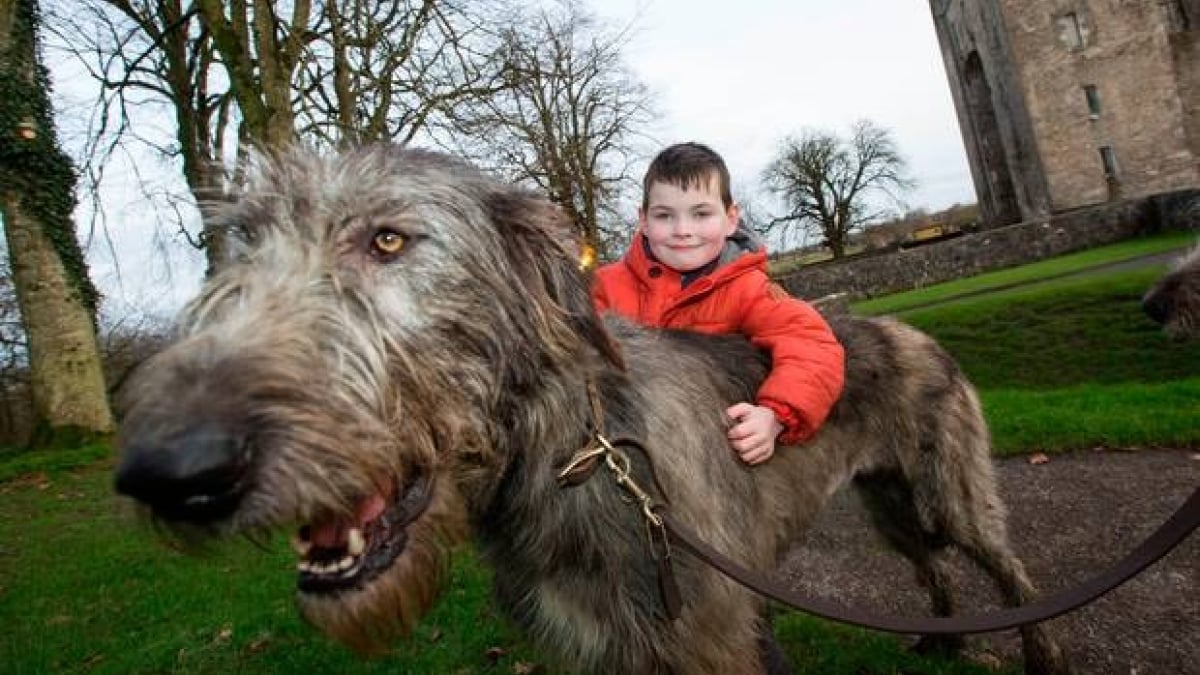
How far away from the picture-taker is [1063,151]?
4112cm

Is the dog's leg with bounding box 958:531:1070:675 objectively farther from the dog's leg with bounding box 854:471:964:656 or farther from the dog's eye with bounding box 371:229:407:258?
the dog's eye with bounding box 371:229:407:258

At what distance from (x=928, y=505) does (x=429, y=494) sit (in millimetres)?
2921

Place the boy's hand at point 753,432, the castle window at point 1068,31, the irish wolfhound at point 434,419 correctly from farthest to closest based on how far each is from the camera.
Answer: the castle window at point 1068,31 < the boy's hand at point 753,432 < the irish wolfhound at point 434,419

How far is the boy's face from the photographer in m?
3.66

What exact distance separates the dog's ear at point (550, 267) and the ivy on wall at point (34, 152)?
16265mm

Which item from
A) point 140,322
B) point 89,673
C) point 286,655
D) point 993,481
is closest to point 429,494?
point 993,481

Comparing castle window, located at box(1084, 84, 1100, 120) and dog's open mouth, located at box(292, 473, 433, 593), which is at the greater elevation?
castle window, located at box(1084, 84, 1100, 120)

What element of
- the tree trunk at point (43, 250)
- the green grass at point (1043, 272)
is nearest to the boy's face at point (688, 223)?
the tree trunk at point (43, 250)

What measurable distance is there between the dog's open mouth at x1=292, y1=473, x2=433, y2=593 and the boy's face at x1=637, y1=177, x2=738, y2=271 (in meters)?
2.12

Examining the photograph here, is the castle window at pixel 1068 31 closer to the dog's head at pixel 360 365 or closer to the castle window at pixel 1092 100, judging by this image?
the castle window at pixel 1092 100

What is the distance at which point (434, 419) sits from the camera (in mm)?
2020

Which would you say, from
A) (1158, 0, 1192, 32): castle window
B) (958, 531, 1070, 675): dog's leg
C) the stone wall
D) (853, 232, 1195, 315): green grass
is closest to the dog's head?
(958, 531, 1070, 675): dog's leg

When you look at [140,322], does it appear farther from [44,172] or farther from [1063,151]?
[1063,151]

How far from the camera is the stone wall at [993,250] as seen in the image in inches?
1153
